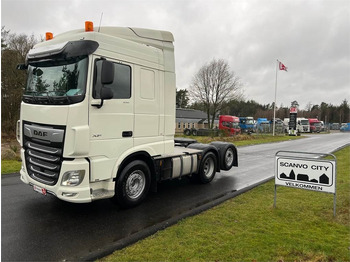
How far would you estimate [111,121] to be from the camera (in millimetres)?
4656

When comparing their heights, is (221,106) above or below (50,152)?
above

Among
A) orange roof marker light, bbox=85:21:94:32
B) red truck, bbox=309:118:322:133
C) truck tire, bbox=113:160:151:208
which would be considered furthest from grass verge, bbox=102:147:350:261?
red truck, bbox=309:118:322:133

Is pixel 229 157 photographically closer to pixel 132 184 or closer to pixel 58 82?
pixel 132 184

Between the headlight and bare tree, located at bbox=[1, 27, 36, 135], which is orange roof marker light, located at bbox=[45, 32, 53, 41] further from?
bare tree, located at bbox=[1, 27, 36, 135]

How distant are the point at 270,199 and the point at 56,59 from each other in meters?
5.46

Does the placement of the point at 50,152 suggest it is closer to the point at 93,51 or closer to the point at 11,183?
the point at 93,51

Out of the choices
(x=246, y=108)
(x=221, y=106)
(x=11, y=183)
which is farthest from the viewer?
(x=246, y=108)

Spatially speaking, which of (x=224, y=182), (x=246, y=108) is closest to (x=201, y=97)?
(x=224, y=182)

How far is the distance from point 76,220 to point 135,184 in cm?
132

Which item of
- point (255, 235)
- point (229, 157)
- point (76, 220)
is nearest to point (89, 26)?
point (76, 220)

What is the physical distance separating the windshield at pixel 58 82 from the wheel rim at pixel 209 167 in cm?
450

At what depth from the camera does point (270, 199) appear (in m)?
5.94

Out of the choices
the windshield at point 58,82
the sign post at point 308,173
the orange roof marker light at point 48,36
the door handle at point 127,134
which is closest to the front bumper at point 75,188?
the door handle at point 127,134

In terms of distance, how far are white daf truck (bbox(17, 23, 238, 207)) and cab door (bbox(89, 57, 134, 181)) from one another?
0.06 feet
